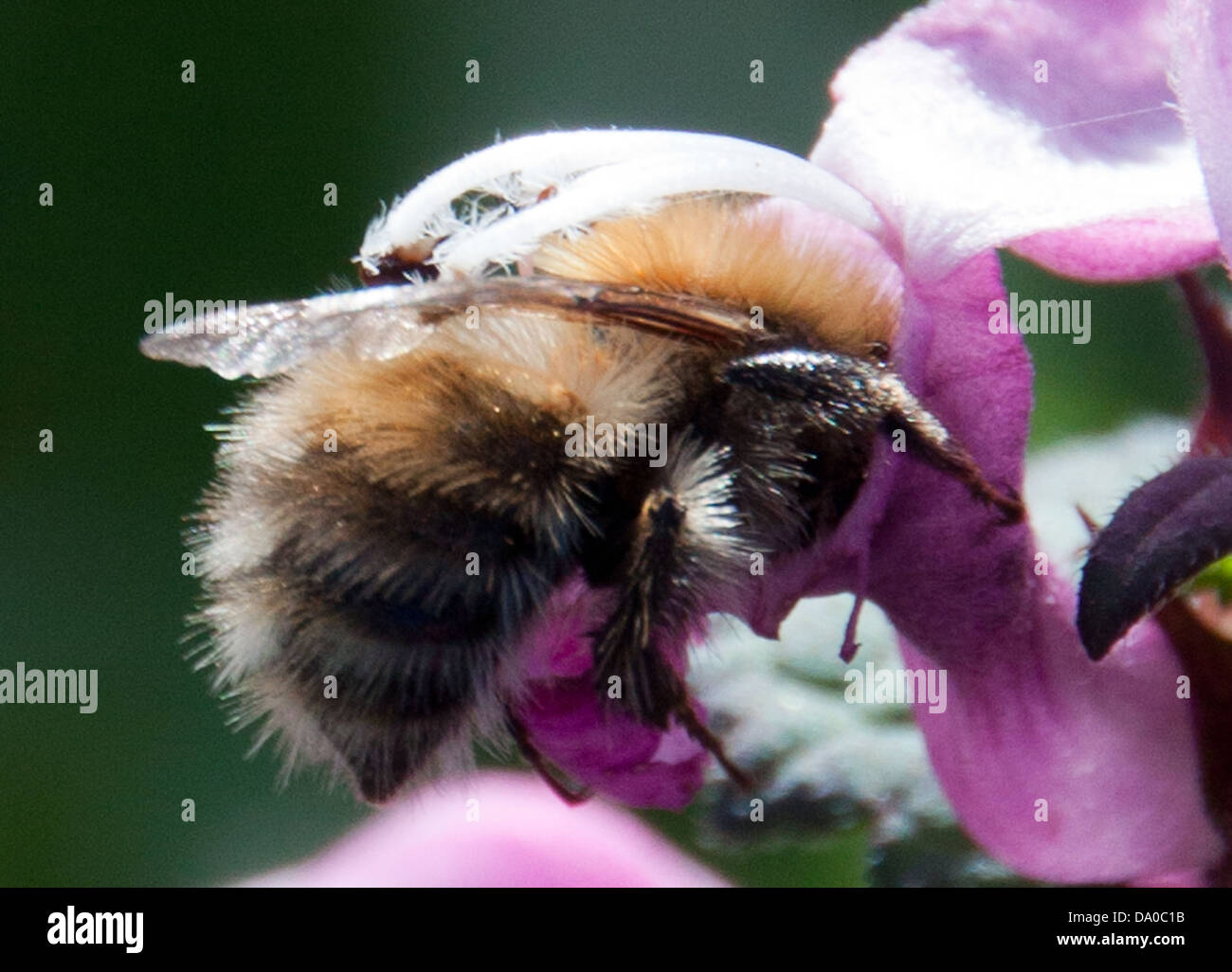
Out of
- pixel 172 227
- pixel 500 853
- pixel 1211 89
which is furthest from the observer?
pixel 172 227

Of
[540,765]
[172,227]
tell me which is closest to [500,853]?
[540,765]

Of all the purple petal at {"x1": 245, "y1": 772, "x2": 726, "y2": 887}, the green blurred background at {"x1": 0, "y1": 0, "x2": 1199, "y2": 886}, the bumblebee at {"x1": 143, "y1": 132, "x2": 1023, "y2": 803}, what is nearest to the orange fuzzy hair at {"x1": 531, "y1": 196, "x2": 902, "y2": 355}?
the bumblebee at {"x1": 143, "y1": 132, "x2": 1023, "y2": 803}

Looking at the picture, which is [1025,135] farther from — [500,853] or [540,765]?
[500,853]

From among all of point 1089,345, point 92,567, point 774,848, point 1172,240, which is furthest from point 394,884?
point 92,567

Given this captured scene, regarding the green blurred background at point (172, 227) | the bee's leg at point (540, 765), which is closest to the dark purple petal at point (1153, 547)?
the bee's leg at point (540, 765)

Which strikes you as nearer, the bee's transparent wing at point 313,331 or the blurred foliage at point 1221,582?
the bee's transparent wing at point 313,331

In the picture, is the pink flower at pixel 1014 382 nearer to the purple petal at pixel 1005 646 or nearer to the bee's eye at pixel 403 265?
the purple petal at pixel 1005 646

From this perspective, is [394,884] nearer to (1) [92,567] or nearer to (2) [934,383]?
(2) [934,383]

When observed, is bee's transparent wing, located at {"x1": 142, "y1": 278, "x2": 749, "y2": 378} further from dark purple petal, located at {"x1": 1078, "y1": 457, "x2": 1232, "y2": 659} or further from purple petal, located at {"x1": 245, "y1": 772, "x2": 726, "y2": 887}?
purple petal, located at {"x1": 245, "y1": 772, "x2": 726, "y2": 887}
